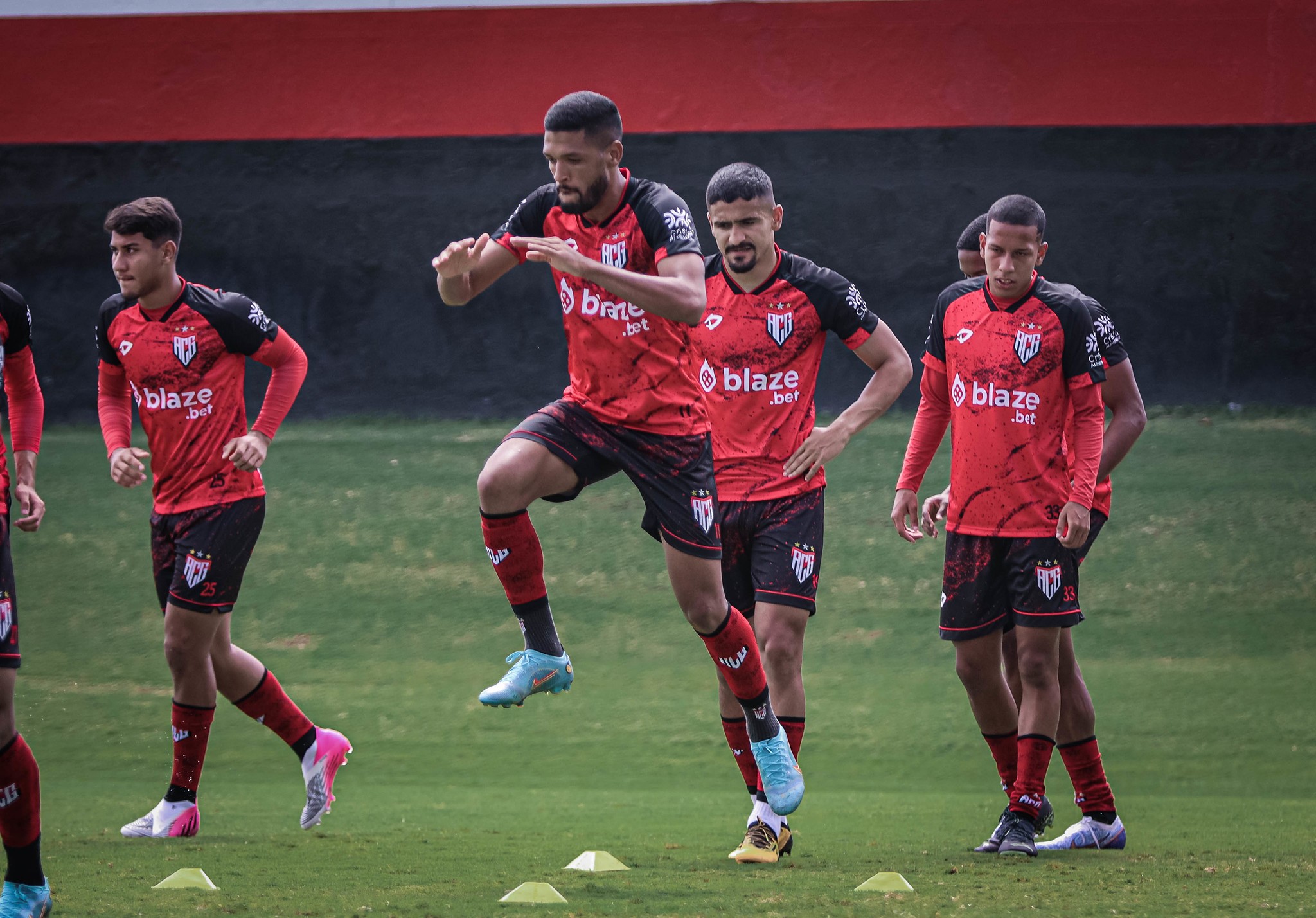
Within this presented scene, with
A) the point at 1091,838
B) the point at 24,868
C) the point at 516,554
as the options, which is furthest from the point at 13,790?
the point at 1091,838

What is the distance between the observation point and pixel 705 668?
28.1 feet

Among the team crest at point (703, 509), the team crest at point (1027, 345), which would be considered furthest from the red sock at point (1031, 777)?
the team crest at point (703, 509)

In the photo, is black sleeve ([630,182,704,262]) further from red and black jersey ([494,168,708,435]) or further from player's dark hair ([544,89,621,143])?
player's dark hair ([544,89,621,143])

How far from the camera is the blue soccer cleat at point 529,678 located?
4.30 meters

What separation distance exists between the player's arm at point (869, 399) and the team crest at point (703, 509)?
0.69m

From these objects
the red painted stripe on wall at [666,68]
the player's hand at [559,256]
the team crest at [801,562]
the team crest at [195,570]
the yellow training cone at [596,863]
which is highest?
the red painted stripe on wall at [666,68]

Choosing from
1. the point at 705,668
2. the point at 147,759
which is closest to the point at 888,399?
the point at 705,668

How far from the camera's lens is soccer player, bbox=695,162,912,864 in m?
5.19

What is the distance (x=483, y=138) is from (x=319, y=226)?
163 centimetres

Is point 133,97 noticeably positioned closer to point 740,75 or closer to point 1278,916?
point 740,75

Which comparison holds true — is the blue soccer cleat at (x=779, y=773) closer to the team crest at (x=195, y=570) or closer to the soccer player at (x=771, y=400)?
the soccer player at (x=771, y=400)

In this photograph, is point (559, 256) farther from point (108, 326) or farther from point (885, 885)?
point (108, 326)

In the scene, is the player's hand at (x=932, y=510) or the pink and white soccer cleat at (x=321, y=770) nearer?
the player's hand at (x=932, y=510)

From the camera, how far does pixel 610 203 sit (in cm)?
438
